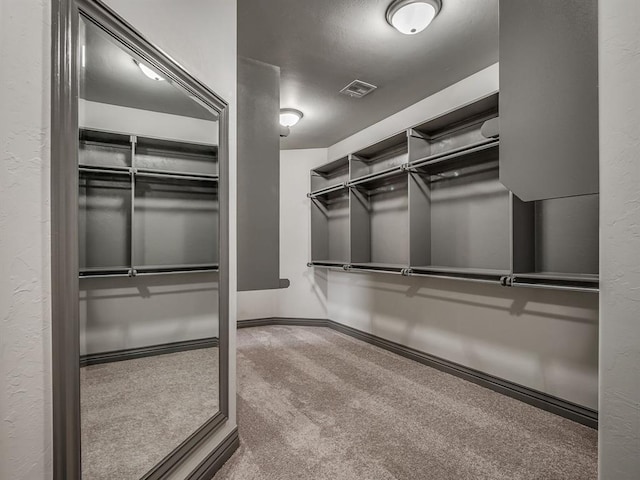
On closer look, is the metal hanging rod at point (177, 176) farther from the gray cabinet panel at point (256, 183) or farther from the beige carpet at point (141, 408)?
the beige carpet at point (141, 408)

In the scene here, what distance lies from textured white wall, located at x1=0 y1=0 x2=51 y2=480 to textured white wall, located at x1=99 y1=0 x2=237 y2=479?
41 cm

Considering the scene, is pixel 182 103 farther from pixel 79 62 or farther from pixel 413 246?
pixel 413 246

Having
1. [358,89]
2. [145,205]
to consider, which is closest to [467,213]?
[358,89]

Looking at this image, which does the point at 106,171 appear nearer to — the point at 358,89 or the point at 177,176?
the point at 177,176

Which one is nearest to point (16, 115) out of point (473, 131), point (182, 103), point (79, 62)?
point (79, 62)

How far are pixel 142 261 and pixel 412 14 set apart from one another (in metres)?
2.08

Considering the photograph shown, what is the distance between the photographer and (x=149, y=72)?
138 centimetres

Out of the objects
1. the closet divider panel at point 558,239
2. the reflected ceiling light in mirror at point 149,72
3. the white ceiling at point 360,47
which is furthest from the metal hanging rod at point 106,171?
the closet divider panel at point 558,239

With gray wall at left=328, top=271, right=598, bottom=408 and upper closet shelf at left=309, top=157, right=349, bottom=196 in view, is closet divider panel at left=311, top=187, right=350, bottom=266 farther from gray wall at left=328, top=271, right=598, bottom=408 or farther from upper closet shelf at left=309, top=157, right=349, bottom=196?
gray wall at left=328, top=271, right=598, bottom=408

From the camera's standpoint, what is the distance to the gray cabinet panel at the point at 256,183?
216 centimetres

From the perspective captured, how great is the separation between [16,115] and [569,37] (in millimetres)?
1487

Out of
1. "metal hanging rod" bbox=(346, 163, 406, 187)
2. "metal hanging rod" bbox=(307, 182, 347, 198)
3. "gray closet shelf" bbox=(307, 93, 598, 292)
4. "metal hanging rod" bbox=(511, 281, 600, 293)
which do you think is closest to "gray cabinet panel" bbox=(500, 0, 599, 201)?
"metal hanging rod" bbox=(511, 281, 600, 293)

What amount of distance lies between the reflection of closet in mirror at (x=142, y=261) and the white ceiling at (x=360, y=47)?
0.96 meters

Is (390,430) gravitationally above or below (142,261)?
below
